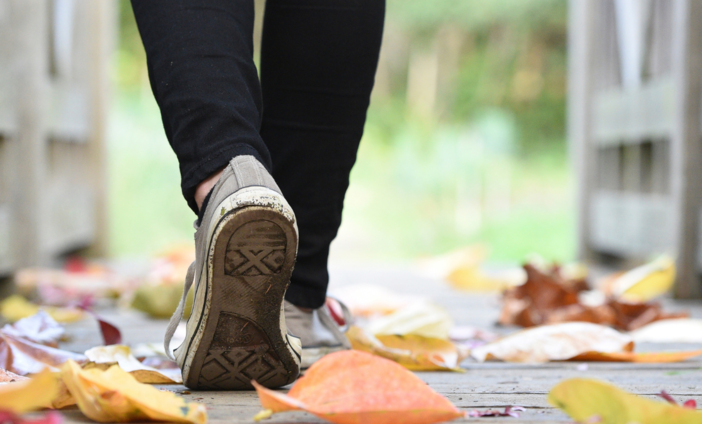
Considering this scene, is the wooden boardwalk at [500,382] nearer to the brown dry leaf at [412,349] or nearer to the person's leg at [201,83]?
the brown dry leaf at [412,349]

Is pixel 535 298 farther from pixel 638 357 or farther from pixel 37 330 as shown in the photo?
pixel 37 330

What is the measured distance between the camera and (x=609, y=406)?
0.59m

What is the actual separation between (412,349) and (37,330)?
0.52 metres

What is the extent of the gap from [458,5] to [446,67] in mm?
875

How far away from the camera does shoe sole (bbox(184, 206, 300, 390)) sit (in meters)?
0.72

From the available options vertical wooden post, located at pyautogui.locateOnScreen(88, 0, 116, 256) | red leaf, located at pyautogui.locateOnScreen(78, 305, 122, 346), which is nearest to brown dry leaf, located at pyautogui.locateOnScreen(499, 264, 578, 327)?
red leaf, located at pyautogui.locateOnScreen(78, 305, 122, 346)

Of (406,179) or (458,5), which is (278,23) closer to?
(406,179)

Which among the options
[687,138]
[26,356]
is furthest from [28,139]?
[687,138]

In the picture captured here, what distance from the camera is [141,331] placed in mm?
1405

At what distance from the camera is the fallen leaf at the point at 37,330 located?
0.99 m

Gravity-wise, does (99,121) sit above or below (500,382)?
above

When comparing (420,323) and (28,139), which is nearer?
(420,323)

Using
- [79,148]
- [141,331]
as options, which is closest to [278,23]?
[141,331]

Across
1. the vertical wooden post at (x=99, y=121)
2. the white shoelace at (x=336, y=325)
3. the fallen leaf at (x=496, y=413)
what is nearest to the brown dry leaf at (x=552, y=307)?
the white shoelace at (x=336, y=325)
